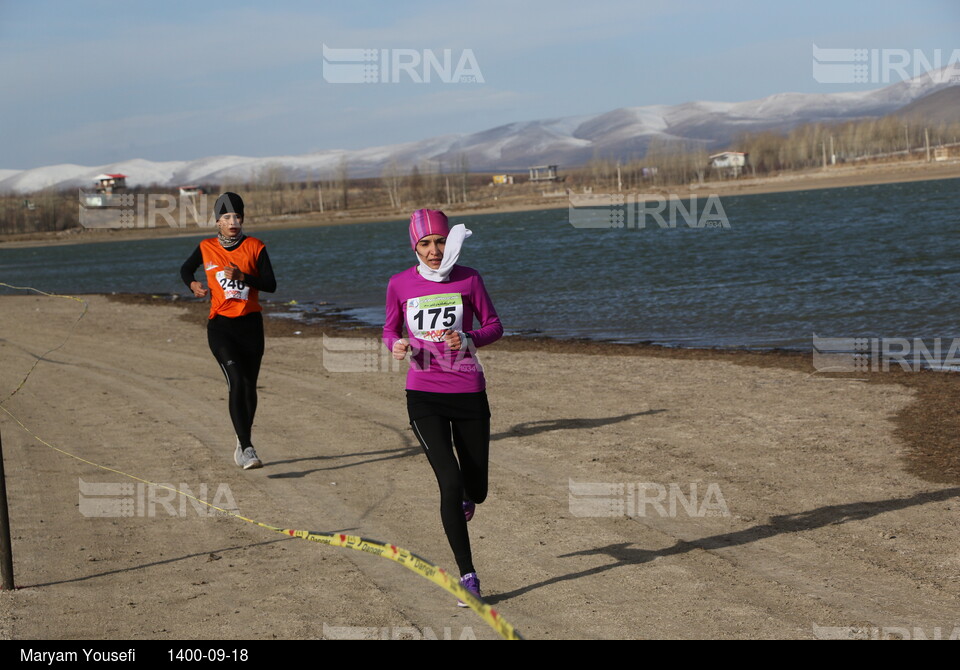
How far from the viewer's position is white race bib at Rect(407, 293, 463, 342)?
590 centimetres

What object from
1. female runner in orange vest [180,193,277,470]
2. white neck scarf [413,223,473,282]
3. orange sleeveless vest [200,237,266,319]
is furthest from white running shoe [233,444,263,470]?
white neck scarf [413,223,473,282]

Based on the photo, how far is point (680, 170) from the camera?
194375 millimetres

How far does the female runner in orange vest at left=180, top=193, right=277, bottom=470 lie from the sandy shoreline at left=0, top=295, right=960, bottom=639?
629mm

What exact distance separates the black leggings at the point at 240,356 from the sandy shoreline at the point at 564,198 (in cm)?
14354

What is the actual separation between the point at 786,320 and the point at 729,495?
1587 cm

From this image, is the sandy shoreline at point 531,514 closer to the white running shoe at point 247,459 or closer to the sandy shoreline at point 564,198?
the white running shoe at point 247,459

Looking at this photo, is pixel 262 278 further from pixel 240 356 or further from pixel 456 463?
pixel 456 463

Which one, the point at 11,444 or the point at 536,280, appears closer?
the point at 11,444

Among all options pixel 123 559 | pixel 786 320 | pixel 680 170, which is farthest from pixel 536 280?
pixel 680 170

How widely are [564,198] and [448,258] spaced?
18956 centimetres

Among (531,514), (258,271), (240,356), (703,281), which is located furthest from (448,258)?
(703,281)

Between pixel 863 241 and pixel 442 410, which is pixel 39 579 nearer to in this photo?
pixel 442 410

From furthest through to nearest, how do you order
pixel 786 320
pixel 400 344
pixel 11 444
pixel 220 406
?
1. pixel 786 320
2. pixel 220 406
3. pixel 11 444
4. pixel 400 344
